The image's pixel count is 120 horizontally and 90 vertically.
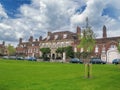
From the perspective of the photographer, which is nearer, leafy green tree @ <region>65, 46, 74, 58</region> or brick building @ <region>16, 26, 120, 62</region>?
brick building @ <region>16, 26, 120, 62</region>

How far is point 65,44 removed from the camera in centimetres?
10062

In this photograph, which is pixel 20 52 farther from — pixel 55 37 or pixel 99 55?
A: pixel 99 55

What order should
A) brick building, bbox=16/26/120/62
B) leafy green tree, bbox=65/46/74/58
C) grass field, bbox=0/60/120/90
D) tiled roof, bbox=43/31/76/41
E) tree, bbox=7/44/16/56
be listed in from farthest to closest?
tree, bbox=7/44/16/56
tiled roof, bbox=43/31/76/41
leafy green tree, bbox=65/46/74/58
brick building, bbox=16/26/120/62
grass field, bbox=0/60/120/90

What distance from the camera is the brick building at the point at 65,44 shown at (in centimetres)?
8106

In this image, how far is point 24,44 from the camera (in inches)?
5246

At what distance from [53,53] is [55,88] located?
88836 millimetres

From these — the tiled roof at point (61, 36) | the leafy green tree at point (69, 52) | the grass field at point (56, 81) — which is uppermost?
the tiled roof at point (61, 36)

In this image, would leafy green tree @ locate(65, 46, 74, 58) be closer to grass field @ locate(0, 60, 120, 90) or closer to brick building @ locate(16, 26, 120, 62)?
brick building @ locate(16, 26, 120, 62)

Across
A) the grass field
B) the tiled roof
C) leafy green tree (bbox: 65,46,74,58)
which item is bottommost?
the grass field

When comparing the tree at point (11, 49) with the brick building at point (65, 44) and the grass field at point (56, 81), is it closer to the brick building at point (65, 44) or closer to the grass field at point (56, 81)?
the brick building at point (65, 44)

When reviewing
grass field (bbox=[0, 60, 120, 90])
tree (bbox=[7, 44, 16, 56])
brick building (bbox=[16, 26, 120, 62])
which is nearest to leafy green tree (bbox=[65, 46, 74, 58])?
brick building (bbox=[16, 26, 120, 62])

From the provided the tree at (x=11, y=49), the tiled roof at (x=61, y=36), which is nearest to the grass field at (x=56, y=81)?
the tiled roof at (x=61, y=36)

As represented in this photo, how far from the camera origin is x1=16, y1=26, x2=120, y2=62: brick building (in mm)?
81056

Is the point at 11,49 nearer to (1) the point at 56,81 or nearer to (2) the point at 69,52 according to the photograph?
(2) the point at 69,52
